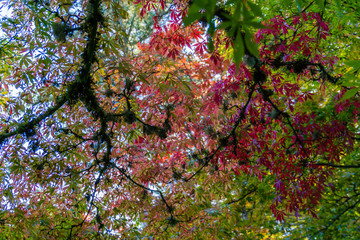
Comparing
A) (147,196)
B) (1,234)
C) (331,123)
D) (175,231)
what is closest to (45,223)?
(1,234)

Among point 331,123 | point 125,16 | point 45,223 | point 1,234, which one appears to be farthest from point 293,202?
point 1,234

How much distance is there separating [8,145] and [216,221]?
269cm

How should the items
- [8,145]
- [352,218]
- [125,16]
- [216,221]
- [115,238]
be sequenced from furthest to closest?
[352,218] → [216,221] → [115,238] → [8,145] → [125,16]

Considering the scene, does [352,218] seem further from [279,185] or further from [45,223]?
[45,223]

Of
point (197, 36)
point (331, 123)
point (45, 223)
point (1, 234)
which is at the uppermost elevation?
point (197, 36)

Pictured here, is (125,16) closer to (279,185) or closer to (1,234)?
(279,185)

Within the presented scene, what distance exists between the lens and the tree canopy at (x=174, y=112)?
2.35 metres

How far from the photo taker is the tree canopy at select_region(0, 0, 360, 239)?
2.35 metres

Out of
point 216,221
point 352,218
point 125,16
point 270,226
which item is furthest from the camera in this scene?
point 270,226

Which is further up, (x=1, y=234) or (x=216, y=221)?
(x=216, y=221)

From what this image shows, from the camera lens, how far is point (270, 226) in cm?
434

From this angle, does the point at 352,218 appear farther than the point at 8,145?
Yes

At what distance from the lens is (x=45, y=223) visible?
286 cm

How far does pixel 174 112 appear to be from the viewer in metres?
2.92
